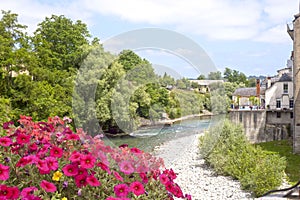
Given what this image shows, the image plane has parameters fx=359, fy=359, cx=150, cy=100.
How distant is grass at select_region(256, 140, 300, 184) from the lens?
1356 centimetres

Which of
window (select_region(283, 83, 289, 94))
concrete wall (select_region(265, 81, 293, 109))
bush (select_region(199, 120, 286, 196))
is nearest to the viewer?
bush (select_region(199, 120, 286, 196))

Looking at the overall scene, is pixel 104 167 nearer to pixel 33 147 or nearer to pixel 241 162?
pixel 33 147

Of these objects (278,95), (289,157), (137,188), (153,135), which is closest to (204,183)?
(153,135)

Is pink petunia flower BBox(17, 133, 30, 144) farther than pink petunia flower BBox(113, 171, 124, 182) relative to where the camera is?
Yes

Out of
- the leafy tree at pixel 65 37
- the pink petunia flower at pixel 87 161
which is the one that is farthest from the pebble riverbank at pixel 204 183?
the leafy tree at pixel 65 37

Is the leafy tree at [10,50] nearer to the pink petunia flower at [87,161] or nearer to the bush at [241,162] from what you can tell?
the bush at [241,162]


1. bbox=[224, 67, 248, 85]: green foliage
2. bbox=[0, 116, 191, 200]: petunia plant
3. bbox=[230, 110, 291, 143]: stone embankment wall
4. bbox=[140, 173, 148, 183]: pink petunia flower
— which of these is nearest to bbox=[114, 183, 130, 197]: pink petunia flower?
bbox=[0, 116, 191, 200]: petunia plant

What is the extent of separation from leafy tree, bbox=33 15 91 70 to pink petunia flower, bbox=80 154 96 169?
22.9 meters

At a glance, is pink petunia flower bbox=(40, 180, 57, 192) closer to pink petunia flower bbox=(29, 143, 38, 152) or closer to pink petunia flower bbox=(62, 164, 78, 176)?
pink petunia flower bbox=(62, 164, 78, 176)

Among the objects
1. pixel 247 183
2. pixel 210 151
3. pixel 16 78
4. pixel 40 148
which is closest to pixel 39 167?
pixel 40 148

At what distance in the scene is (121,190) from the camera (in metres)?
2.37

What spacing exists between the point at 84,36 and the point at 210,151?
16.1 m

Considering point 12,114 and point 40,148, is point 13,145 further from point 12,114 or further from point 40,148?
point 12,114

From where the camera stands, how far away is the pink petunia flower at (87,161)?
237cm
